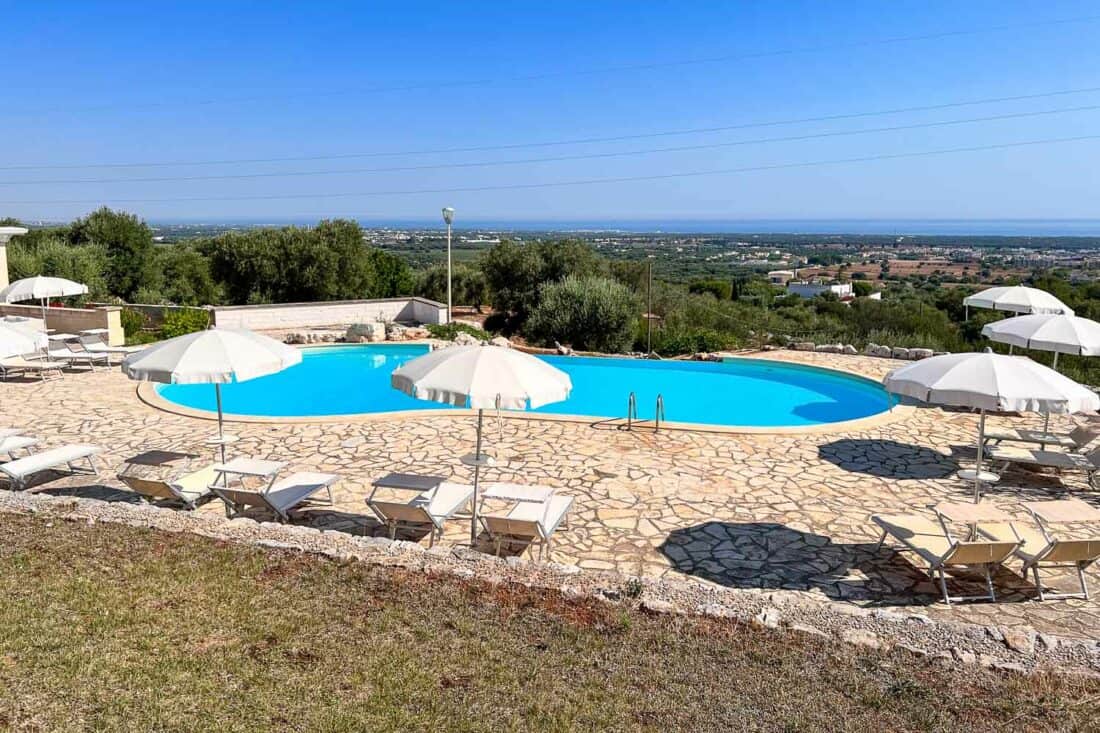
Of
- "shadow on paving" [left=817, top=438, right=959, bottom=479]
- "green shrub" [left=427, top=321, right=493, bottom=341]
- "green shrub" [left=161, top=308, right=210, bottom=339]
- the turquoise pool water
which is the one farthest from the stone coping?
"green shrub" [left=427, top=321, right=493, bottom=341]

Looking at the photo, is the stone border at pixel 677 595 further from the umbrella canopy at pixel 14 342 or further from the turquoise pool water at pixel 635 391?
the turquoise pool water at pixel 635 391

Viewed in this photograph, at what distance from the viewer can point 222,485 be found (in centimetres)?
784

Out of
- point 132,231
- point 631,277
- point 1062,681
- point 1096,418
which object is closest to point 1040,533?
point 1062,681

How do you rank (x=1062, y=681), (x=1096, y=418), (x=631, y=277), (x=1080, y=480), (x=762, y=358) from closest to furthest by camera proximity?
(x=1062, y=681) < (x=1080, y=480) < (x=1096, y=418) < (x=762, y=358) < (x=631, y=277)

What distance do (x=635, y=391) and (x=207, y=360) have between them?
11.1 m

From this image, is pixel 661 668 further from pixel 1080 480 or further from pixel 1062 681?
pixel 1080 480

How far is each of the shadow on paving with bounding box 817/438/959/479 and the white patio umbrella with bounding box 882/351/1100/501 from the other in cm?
244

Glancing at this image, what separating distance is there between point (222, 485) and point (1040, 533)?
8080 millimetres

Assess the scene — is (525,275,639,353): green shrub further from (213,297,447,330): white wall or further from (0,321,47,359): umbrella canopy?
(0,321,47,359): umbrella canopy

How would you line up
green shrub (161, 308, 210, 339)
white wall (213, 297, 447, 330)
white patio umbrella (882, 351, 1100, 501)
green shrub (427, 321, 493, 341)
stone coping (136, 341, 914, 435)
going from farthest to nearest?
1. white wall (213, 297, 447, 330)
2. green shrub (427, 321, 493, 341)
3. green shrub (161, 308, 210, 339)
4. stone coping (136, 341, 914, 435)
5. white patio umbrella (882, 351, 1100, 501)

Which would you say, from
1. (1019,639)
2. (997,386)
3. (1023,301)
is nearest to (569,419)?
(997,386)

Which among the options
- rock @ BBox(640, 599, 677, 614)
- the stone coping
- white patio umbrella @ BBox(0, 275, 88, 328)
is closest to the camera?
rock @ BBox(640, 599, 677, 614)

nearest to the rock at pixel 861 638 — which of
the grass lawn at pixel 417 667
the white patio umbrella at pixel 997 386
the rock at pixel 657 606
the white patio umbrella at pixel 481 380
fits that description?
the grass lawn at pixel 417 667

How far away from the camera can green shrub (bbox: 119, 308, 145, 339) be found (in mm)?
19516
